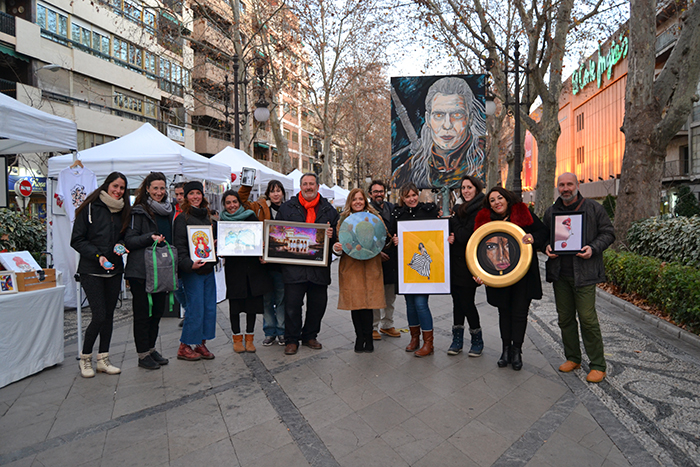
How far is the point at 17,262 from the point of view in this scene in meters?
4.73

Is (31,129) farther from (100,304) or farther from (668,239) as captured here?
(668,239)

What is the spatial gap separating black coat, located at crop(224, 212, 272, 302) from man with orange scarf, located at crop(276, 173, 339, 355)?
305 mm

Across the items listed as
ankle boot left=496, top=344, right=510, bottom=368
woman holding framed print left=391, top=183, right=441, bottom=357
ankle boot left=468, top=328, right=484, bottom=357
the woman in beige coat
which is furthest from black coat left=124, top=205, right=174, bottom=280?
ankle boot left=496, top=344, right=510, bottom=368

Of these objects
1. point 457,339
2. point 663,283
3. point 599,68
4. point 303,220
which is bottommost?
point 457,339

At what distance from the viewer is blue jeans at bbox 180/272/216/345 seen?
5129 mm

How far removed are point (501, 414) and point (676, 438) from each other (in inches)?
47.5

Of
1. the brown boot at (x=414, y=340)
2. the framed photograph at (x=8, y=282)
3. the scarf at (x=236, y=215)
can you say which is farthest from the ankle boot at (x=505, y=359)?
the framed photograph at (x=8, y=282)

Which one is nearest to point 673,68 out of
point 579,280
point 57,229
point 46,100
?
point 579,280

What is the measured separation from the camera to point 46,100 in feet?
72.7

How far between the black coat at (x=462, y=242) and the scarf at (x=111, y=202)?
11.3 feet

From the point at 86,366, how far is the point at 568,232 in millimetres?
4935

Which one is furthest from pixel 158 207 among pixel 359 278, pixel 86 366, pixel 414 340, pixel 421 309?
pixel 414 340

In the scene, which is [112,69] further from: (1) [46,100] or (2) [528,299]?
(2) [528,299]

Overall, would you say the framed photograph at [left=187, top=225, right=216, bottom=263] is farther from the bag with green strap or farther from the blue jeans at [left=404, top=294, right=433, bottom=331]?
the blue jeans at [left=404, top=294, right=433, bottom=331]
